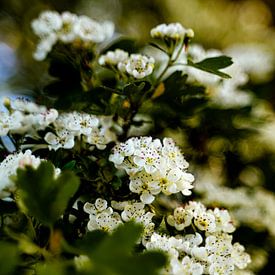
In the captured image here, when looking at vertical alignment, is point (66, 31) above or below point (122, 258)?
above

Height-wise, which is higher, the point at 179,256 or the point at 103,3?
the point at 103,3

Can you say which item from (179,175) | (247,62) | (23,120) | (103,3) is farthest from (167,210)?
(103,3)

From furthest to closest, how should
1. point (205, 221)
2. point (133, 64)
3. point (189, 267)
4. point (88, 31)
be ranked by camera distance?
point (88, 31) → point (133, 64) → point (205, 221) → point (189, 267)

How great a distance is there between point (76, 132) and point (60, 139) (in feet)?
0.09

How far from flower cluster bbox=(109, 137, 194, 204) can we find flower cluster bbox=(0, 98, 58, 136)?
5.9 inches

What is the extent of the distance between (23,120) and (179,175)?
0.94ft

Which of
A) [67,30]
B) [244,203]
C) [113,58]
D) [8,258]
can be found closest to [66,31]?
[67,30]

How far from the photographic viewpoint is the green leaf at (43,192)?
0.52 meters

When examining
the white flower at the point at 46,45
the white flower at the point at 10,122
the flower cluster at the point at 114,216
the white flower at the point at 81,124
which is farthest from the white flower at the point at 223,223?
the white flower at the point at 46,45

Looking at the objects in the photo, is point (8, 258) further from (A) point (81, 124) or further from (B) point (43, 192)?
(A) point (81, 124)

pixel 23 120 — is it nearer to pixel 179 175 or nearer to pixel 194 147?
pixel 179 175

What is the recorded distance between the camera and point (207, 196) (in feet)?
3.32

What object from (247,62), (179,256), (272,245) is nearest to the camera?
(179,256)

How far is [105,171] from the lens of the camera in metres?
0.80
